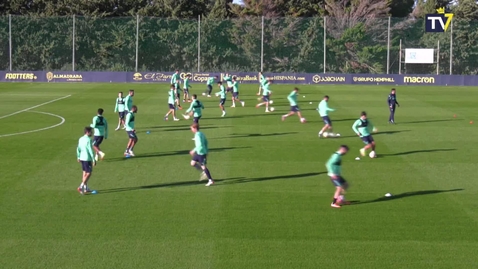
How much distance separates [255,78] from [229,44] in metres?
10.3

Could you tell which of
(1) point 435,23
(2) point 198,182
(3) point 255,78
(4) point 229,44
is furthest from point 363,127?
(1) point 435,23

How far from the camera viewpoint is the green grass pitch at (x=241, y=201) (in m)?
13.8

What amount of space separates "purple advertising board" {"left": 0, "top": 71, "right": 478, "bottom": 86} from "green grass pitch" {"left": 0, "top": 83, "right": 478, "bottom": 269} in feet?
101

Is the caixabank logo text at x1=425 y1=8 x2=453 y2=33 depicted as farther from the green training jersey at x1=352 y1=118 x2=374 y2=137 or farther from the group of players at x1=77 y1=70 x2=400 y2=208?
the green training jersey at x1=352 y1=118 x2=374 y2=137

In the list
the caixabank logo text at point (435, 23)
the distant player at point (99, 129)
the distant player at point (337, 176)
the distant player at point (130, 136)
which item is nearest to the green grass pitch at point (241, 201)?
the distant player at point (337, 176)

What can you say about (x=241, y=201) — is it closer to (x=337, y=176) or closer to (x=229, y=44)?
(x=337, y=176)

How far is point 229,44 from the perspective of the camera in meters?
73.4

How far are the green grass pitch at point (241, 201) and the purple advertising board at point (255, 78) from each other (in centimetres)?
3083

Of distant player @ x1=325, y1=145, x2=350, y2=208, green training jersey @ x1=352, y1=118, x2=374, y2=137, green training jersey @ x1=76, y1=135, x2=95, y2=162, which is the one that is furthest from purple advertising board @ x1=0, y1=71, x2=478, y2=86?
distant player @ x1=325, y1=145, x2=350, y2=208

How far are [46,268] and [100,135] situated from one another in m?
10.8

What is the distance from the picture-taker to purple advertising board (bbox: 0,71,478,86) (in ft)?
210

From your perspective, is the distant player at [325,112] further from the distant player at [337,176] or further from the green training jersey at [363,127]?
the distant player at [337,176]

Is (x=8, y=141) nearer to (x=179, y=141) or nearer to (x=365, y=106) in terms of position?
(x=179, y=141)

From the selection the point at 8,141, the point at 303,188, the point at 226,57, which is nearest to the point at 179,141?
the point at 8,141
